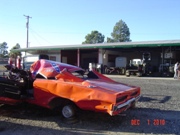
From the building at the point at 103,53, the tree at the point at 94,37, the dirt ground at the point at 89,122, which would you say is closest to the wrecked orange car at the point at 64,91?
the dirt ground at the point at 89,122

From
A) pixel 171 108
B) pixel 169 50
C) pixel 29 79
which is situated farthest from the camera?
pixel 169 50

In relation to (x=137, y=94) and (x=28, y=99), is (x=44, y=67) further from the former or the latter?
(x=137, y=94)

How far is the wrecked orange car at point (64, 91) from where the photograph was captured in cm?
477

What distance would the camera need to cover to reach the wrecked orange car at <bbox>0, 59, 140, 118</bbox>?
15.6 feet

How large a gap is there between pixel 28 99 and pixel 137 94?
9.75 feet

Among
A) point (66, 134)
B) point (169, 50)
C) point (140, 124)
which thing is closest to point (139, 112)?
point (140, 124)

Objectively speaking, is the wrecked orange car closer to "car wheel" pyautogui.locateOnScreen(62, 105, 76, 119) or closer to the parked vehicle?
"car wheel" pyautogui.locateOnScreen(62, 105, 76, 119)

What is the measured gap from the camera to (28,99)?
19.4ft

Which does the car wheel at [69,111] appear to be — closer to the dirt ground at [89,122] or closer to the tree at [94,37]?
the dirt ground at [89,122]

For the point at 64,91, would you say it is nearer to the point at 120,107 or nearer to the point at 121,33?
the point at 120,107

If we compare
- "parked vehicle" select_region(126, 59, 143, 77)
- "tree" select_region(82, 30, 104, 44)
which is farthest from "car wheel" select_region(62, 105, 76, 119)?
"tree" select_region(82, 30, 104, 44)

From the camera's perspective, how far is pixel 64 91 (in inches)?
205

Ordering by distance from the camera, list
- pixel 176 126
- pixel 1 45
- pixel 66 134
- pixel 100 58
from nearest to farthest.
→ pixel 66 134, pixel 176 126, pixel 100 58, pixel 1 45
